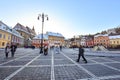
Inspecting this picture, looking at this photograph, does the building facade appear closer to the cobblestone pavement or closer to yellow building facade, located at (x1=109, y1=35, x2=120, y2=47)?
yellow building facade, located at (x1=109, y1=35, x2=120, y2=47)

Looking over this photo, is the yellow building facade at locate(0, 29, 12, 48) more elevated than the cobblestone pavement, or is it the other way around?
the yellow building facade at locate(0, 29, 12, 48)

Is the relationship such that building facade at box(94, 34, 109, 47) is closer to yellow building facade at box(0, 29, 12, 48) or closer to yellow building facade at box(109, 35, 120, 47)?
yellow building facade at box(109, 35, 120, 47)

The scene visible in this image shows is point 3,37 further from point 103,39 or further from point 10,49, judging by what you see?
point 103,39

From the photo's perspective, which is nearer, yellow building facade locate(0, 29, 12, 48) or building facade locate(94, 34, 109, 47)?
yellow building facade locate(0, 29, 12, 48)

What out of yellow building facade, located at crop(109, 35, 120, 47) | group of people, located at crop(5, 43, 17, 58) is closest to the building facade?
yellow building facade, located at crop(109, 35, 120, 47)

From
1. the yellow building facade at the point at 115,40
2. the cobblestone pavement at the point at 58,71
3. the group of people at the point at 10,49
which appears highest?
the yellow building facade at the point at 115,40

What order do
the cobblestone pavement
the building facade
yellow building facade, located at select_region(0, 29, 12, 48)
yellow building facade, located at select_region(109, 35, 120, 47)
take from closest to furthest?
the cobblestone pavement
yellow building facade, located at select_region(0, 29, 12, 48)
yellow building facade, located at select_region(109, 35, 120, 47)
the building facade

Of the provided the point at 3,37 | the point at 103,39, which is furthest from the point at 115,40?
the point at 3,37

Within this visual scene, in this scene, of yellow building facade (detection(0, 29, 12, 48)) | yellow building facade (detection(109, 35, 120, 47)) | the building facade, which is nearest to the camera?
yellow building facade (detection(0, 29, 12, 48))

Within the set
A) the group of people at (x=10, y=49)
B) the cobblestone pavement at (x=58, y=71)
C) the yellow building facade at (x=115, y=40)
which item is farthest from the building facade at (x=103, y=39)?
the cobblestone pavement at (x=58, y=71)

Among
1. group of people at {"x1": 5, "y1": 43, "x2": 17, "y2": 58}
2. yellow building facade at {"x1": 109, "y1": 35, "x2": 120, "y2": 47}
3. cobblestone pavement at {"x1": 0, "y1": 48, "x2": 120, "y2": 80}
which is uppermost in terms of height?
yellow building facade at {"x1": 109, "y1": 35, "x2": 120, "y2": 47}

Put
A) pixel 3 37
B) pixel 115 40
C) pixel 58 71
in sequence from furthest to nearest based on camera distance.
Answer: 1. pixel 115 40
2. pixel 3 37
3. pixel 58 71

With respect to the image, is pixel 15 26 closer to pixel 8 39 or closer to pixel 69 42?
pixel 8 39

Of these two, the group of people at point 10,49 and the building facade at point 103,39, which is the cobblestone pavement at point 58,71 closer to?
the group of people at point 10,49
